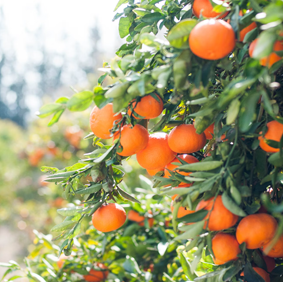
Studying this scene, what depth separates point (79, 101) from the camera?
1.31ft

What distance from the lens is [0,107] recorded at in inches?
644

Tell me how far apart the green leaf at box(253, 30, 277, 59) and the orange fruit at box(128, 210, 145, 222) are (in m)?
0.87

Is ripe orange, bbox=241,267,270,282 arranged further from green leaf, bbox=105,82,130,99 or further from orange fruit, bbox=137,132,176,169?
green leaf, bbox=105,82,130,99

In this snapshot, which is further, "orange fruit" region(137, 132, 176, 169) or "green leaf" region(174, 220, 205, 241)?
"orange fruit" region(137, 132, 176, 169)

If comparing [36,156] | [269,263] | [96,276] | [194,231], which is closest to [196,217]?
[194,231]

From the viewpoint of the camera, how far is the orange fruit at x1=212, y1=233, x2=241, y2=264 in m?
0.44

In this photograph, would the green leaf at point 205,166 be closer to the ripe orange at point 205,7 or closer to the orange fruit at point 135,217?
the ripe orange at point 205,7

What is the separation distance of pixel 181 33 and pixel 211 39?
0.04 metres

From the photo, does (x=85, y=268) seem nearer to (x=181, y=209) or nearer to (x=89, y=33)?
(x=181, y=209)

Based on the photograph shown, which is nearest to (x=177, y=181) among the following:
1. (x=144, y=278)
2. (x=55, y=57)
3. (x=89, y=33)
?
(x=144, y=278)

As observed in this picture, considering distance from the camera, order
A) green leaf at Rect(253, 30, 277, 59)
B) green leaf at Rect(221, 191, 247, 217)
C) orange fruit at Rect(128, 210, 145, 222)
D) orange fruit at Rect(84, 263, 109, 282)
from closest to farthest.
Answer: green leaf at Rect(253, 30, 277, 59) → green leaf at Rect(221, 191, 247, 217) → orange fruit at Rect(84, 263, 109, 282) → orange fruit at Rect(128, 210, 145, 222)

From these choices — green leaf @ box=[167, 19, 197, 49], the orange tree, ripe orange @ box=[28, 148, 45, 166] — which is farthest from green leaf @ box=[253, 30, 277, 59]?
ripe orange @ box=[28, 148, 45, 166]

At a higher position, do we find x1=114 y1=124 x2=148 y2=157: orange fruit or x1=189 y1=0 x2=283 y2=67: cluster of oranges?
x1=189 y1=0 x2=283 y2=67: cluster of oranges

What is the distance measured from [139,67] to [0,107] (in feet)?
59.2
